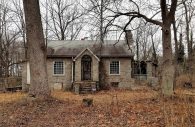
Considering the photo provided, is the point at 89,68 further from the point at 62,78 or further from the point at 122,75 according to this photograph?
the point at 122,75

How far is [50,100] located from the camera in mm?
14383

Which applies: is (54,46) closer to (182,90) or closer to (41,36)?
(41,36)

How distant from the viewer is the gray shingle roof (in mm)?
30844

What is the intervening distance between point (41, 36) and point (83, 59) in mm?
15835

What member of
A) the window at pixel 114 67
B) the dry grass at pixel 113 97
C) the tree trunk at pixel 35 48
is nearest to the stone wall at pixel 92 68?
the window at pixel 114 67

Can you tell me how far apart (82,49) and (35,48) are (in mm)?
17024

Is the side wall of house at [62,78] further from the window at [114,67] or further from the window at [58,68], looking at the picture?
the window at [114,67]

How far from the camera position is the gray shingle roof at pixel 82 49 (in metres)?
30.8

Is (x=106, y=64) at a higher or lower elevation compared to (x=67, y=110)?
higher

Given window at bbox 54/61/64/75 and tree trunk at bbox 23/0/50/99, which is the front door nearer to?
window at bbox 54/61/64/75

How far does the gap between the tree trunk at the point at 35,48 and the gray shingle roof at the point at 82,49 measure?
52.1 feet

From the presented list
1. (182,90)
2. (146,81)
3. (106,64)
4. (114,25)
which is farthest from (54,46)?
(182,90)

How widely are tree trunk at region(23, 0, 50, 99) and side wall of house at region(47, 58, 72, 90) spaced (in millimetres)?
16079

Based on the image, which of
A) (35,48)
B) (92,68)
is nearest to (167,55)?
(35,48)
